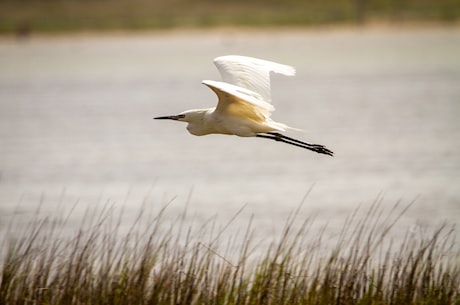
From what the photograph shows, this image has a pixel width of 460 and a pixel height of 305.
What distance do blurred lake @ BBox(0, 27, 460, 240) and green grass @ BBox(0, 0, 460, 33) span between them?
213 cm

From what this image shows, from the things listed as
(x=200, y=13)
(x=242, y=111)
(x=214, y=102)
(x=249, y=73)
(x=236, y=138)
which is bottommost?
(x=242, y=111)

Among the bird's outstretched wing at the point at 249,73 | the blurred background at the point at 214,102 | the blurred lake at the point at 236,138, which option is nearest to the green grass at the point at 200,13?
the blurred background at the point at 214,102

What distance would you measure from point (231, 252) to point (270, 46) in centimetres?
A: 3369

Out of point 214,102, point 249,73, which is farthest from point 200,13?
point 249,73

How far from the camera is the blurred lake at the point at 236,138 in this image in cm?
1471

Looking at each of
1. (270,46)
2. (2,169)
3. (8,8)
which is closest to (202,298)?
(2,169)

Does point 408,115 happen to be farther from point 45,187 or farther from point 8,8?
point 8,8

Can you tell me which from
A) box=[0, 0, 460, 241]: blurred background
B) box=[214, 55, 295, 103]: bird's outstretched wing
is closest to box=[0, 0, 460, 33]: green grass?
box=[0, 0, 460, 241]: blurred background

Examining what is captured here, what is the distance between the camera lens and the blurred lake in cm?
1471

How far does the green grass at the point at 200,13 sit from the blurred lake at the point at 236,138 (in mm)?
2134

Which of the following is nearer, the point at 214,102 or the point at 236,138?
the point at 236,138

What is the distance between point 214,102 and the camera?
27719 mm

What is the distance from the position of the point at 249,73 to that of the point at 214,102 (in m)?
19.2

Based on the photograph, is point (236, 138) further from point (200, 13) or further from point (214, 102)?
point (200, 13)
